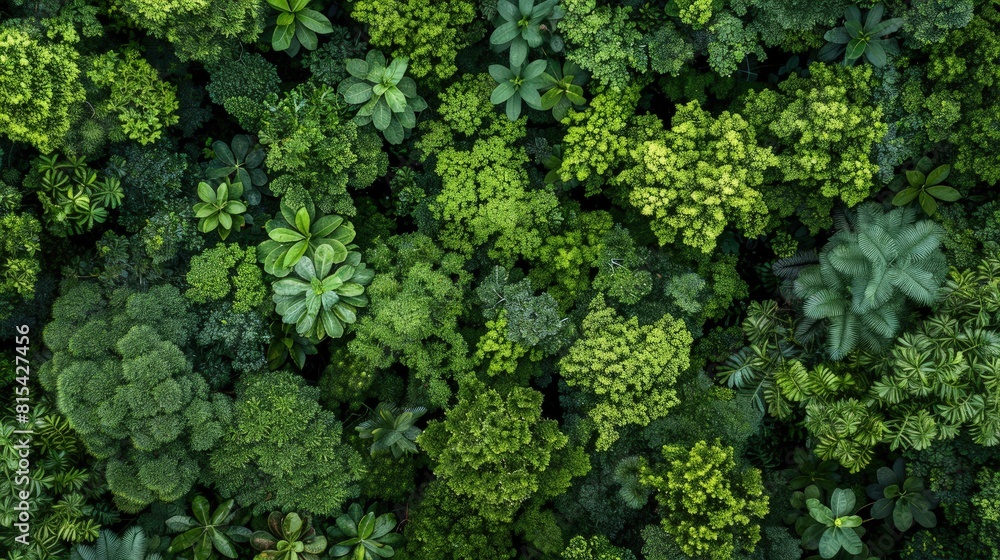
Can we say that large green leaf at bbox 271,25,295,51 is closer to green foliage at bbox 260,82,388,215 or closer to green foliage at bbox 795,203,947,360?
green foliage at bbox 260,82,388,215

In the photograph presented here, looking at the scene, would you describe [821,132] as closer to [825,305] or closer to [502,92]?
[825,305]

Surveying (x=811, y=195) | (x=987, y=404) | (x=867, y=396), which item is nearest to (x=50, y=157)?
(x=811, y=195)

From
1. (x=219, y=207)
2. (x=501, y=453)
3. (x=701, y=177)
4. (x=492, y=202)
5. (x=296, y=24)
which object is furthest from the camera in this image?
(x=492, y=202)

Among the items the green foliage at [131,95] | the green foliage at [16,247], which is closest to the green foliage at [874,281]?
the green foliage at [131,95]

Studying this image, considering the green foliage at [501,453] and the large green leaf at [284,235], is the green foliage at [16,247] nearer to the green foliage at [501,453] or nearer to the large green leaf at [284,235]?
the large green leaf at [284,235]

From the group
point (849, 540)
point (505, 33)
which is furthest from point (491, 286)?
point (849, 540)

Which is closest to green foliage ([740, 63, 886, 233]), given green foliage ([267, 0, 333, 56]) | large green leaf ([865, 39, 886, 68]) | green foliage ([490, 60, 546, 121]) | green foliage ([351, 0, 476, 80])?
large green leaf ([865, 39, 886, 68])
